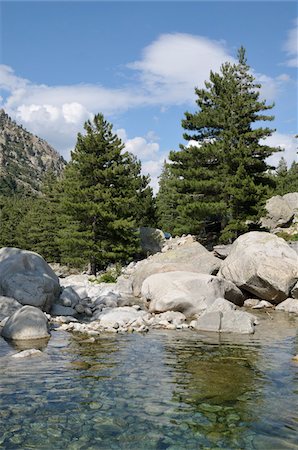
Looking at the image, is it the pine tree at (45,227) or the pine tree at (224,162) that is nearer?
the pine tree at (224,162)

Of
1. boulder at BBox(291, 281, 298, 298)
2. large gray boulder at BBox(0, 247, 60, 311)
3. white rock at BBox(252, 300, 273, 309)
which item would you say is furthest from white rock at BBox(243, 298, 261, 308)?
large gray boulder at BBox(0, 247, 60, 311)

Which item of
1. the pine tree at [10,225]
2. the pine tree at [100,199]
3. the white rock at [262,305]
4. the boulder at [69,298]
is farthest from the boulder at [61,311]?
the pine tree at [10,225]

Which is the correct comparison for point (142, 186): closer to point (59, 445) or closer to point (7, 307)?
point (7, 307)

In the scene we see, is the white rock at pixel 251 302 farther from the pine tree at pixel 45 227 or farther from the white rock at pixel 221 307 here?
the pine tree at pixel 45 227

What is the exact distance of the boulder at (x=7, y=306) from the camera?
14586 millimetres

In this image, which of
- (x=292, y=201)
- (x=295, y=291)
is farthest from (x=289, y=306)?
(x=292, y=201)

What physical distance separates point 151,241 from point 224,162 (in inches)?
425

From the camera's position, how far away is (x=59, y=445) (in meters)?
5.59

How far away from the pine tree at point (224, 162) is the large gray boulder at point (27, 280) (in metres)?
13.5

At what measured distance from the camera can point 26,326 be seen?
12.4m

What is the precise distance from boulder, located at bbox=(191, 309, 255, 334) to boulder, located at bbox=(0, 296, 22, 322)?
613 cm

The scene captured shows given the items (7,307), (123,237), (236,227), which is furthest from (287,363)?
(123,237)

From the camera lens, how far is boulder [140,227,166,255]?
36906 mm

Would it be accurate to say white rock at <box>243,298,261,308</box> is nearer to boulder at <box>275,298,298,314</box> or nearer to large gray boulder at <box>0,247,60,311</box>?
boulder at <box>275,298,298,314</box>
